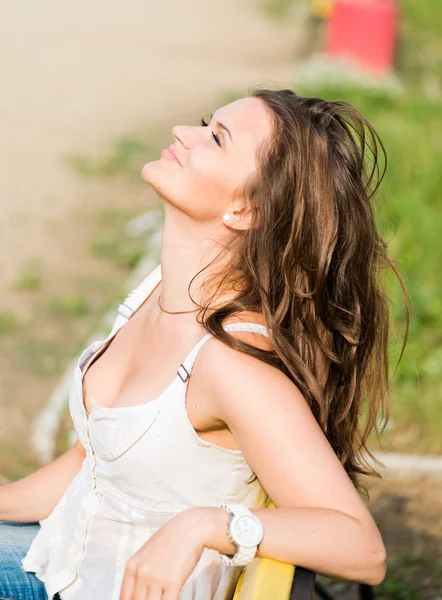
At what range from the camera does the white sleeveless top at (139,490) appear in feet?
7.25

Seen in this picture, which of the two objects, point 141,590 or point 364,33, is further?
point 364,33

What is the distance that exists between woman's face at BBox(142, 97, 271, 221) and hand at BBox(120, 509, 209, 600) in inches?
30.5

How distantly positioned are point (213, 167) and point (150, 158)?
7.37 m

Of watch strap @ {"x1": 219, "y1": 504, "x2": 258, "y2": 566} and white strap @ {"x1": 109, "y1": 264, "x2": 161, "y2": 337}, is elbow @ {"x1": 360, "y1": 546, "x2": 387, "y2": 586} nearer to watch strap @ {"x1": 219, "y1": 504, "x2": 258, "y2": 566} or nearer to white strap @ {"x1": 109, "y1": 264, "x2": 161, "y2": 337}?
watch strap @ {"x1": 219, "y1": 504, "x2": 258, "y2": 566}

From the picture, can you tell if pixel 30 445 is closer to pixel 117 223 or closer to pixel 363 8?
pixel 117 223

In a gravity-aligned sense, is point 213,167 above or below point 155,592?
above

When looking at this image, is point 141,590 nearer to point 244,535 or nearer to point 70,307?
point 244,535

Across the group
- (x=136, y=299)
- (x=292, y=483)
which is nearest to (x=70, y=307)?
(x=136, y=299)

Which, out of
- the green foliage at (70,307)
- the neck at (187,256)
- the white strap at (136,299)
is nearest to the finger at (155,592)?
the neck at (187,256)

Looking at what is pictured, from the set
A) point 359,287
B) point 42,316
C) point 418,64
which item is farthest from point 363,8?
point 359,287

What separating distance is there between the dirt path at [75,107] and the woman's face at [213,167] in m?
0.90

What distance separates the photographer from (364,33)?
13.8 m

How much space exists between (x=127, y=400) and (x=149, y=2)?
16299 millimetres

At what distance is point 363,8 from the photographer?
1377cm
